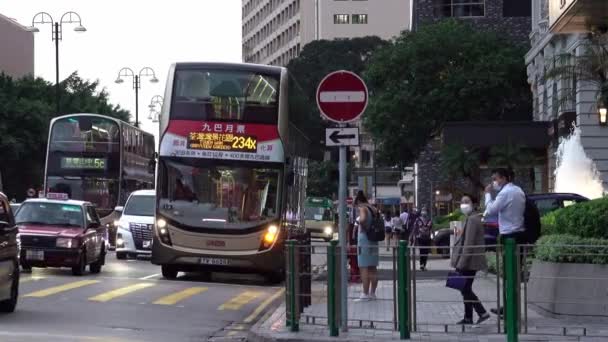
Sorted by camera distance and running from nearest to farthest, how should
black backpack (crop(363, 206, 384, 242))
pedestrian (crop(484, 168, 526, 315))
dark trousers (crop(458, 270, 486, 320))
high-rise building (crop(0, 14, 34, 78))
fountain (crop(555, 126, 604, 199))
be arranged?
dark trousers (crop(458, 270, 486, 320)) → pedestrian (crop(484, 168, 526, 315)) → black backpack (crop(363, 206, 384, 242)) → fountain (crop(555, 126, 604, 199)) → high-rise building (crop(0, 14, 34, 78))

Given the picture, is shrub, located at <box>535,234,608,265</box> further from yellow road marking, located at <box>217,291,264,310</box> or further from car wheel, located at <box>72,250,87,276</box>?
car wheel, located at <box>72,250,87,276</box>

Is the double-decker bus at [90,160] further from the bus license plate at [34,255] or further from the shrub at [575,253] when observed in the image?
the shrub at [575,253]

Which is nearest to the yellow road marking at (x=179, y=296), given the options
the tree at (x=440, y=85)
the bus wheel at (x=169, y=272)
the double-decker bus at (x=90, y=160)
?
the bus wheel at (x=169, y=272)

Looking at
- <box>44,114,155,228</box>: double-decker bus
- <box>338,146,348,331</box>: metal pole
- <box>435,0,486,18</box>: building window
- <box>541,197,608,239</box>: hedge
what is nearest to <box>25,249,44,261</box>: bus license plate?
<box>541,197,608,239</box>: hedge

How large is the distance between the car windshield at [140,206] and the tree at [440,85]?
2932cm

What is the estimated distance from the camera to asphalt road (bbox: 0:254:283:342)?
1633cm

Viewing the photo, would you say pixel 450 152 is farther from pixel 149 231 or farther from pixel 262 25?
pixel 262 25

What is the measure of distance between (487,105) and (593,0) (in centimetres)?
4413

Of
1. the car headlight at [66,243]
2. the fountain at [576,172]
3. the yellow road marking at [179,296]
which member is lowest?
the yellow road marking at [179,296]

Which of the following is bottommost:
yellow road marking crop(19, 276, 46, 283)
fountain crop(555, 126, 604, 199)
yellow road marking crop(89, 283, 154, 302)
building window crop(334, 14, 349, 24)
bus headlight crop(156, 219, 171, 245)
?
yellow road marking crop(89, 283, 154, 302)

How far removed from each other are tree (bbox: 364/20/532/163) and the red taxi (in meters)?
37.4

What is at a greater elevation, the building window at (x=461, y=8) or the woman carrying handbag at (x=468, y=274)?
the building window at (x=461, y=8)

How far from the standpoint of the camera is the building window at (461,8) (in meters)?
79.1

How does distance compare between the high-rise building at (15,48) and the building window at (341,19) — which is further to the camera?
the building window at (341,19)
